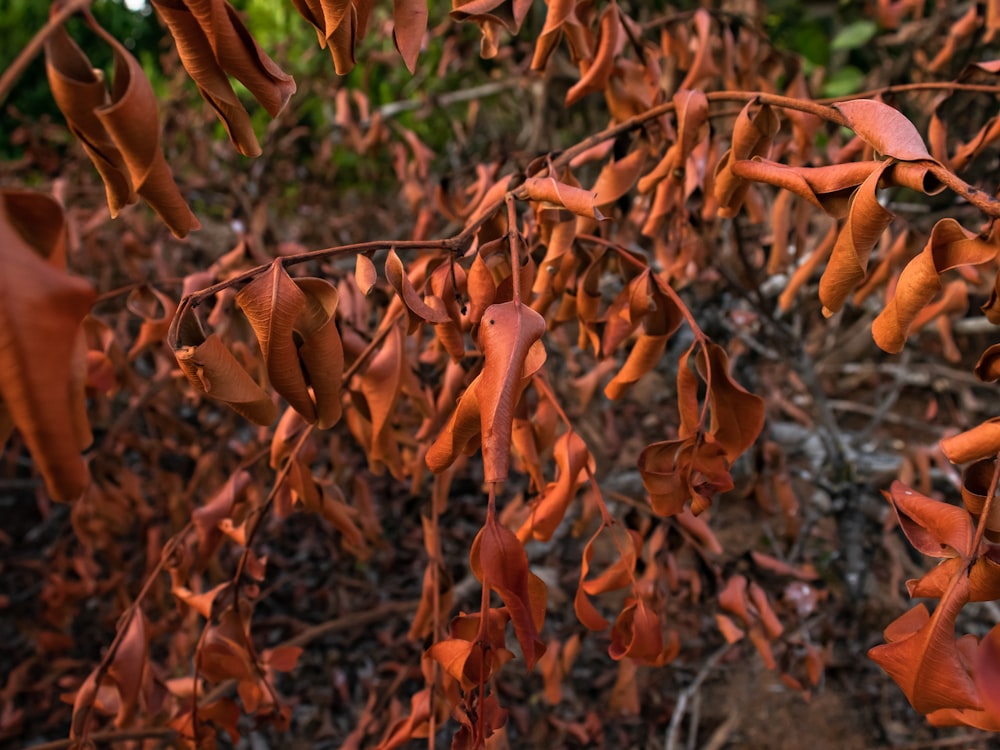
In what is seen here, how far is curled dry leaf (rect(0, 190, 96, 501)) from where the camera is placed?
0.28m

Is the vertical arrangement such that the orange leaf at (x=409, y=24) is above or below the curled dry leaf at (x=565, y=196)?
above

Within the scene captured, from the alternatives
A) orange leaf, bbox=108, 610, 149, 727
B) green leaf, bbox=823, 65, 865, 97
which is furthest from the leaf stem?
green leaf, bbox=823, 65, 865, 97

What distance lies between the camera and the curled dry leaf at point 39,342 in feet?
0.92

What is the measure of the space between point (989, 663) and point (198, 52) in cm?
57

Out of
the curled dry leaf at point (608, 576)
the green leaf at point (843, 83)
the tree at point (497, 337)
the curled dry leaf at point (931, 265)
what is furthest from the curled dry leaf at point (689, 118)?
the green leaf at point (843, 83)

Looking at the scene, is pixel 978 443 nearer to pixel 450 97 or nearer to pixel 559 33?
pixel 559 33

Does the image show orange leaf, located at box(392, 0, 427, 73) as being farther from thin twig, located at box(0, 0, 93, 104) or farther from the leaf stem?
the leaf stem

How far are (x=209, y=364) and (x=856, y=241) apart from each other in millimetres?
411

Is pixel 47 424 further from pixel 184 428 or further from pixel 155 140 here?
pixel 184 428

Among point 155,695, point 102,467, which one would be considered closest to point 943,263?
point 155,695

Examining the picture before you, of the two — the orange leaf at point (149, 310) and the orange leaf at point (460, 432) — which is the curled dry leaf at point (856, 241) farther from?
the orange leaf at point (149, 310)

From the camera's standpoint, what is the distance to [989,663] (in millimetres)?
416

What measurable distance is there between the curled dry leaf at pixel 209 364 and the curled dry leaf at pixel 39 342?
149mm

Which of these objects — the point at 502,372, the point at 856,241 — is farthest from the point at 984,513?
the point at 502,372
